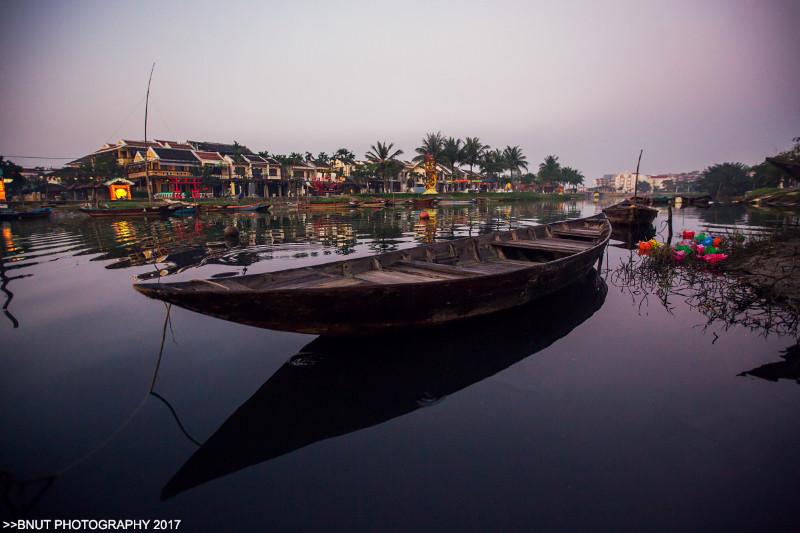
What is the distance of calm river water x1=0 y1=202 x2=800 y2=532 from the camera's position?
2566 mm

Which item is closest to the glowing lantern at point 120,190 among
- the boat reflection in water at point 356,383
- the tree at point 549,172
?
the boat reflection in water at point 356,383

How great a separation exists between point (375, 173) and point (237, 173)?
20724mm

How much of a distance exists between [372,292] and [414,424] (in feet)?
4.76

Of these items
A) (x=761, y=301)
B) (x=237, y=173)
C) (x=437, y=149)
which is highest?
(x=437, y=149)

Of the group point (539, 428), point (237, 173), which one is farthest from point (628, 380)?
point (237, 173)

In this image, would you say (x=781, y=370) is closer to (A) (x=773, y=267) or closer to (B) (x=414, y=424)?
(B) (x=414, y=424)

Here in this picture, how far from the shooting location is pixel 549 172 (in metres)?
97.2

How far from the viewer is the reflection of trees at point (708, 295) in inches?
220

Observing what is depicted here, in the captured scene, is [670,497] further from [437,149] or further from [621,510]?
[437,149]

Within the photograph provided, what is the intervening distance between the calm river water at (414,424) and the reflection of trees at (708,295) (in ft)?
0.30

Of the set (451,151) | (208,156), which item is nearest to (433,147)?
(451,151)

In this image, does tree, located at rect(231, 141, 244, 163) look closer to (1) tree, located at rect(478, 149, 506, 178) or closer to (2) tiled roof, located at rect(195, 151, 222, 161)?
(2) tiled roof, located at rect(195, 151, 222, 161)

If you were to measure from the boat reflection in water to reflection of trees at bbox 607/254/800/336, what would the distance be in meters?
2.44

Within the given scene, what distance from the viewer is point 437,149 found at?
57.6 meters
